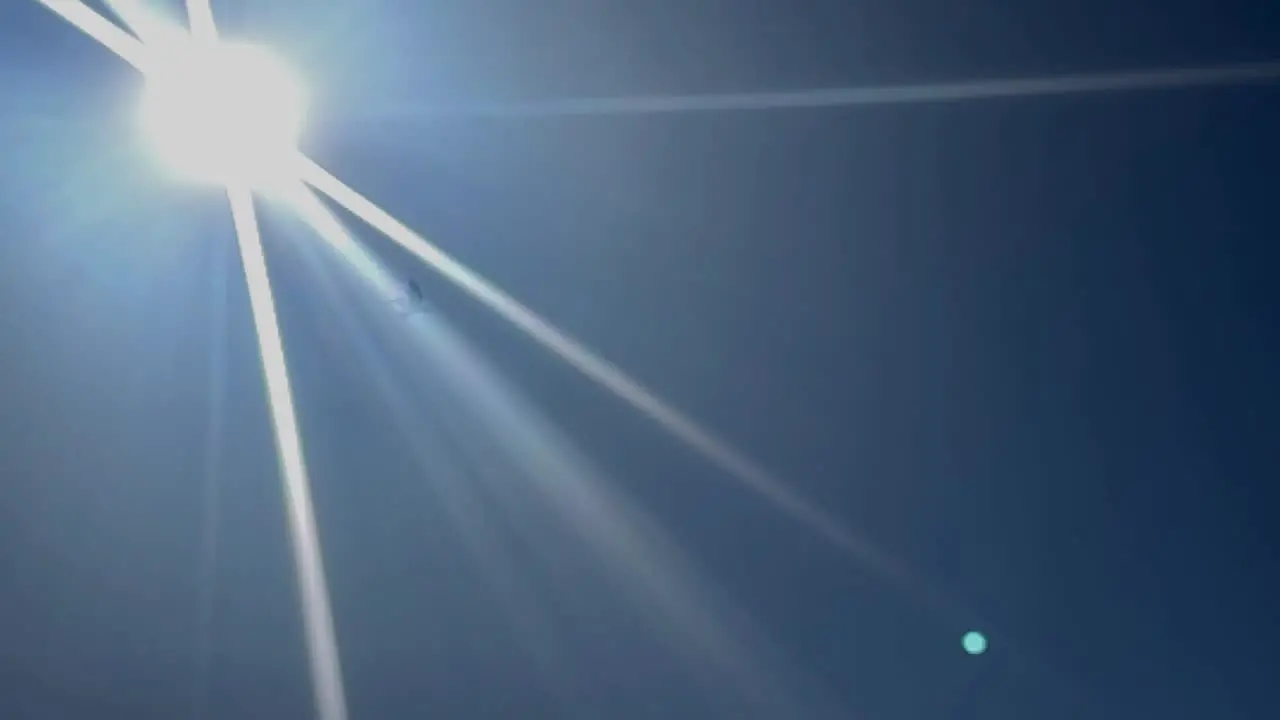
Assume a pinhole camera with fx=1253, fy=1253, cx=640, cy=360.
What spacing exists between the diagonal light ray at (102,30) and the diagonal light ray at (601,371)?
0.54 feet

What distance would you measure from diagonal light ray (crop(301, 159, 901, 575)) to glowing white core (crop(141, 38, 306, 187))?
0.04m

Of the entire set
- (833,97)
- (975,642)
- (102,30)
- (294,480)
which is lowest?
(294,480)

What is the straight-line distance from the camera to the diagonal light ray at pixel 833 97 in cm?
110

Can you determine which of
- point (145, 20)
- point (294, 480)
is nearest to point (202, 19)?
point (145, 20)

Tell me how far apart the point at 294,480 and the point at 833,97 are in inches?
25.3

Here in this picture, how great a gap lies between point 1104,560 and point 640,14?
0.71 metres

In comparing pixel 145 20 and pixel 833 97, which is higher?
pixel 833 97

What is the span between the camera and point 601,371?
48.2 inches

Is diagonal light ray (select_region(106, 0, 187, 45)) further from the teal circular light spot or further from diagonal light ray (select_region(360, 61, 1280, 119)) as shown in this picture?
the teal circular light spot

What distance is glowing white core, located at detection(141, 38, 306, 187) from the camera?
108cm

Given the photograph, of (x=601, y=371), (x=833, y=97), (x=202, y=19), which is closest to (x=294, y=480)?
(x=601, y=371)

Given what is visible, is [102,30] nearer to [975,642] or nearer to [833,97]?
[833,97]

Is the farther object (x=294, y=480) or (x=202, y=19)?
(x=294, y=480)

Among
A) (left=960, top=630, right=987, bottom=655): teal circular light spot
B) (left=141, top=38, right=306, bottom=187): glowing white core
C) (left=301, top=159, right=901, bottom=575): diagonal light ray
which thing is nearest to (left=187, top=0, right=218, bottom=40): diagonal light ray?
(left=141, top=38, right=306, bottom=187): glowing white core
